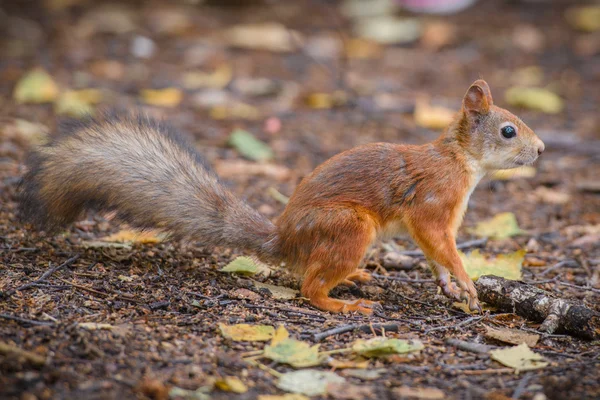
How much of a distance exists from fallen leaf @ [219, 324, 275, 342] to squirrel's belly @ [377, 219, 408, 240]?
35.5 inches

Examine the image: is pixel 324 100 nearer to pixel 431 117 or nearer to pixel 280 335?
pixel 431 117

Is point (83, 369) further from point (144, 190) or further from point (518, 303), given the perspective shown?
point (518, 303)

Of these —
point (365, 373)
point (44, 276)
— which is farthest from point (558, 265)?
point (44, 276)

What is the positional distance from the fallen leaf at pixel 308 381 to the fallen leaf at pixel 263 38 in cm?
690

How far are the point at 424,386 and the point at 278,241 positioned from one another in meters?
1.20

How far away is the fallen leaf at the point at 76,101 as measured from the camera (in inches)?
253

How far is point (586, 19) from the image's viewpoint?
9898 mm

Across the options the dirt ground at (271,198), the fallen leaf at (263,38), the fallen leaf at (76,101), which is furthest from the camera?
the fallen leaf at (263,38)

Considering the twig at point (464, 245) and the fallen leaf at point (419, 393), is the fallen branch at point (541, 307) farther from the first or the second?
the fallen leaf at point (419, 393)

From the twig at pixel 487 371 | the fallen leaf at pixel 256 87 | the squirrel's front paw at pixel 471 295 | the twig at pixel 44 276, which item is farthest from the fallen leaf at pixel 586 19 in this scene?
the twig at pixel 44 276

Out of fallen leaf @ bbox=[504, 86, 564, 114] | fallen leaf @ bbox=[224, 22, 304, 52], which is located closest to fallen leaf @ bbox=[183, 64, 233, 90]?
fallen leaf @ bbox=[224, 22, 304, 52]

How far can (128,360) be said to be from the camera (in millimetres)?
2717

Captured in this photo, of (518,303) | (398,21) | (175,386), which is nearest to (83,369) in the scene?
(175,386)

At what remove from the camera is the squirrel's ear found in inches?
155
